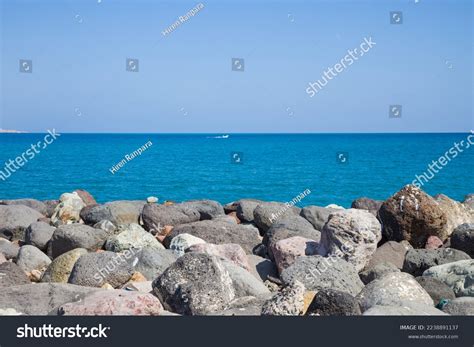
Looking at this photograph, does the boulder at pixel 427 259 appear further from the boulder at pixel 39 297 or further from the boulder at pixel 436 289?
the boulder at pixel 39 297

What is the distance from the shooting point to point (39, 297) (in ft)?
28.6

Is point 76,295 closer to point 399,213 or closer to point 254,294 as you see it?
point 254,294

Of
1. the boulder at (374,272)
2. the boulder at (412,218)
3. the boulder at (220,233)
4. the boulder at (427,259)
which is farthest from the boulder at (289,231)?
the boulder at (427,259)

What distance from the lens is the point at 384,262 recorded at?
12.0m

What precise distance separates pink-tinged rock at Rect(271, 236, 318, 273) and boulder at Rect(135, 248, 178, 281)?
5.88ft

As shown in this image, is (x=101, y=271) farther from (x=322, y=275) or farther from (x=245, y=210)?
(x=245, y=210)

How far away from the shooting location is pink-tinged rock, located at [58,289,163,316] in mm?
7652

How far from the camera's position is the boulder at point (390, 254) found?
1208cm

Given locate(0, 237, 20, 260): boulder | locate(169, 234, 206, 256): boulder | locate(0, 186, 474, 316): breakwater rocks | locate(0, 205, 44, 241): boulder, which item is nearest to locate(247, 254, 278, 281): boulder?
locate(0, 186, 474, 316): breakwater rocks

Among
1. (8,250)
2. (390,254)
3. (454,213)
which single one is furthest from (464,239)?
(8,250)

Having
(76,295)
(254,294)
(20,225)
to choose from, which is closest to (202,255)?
(254,294)

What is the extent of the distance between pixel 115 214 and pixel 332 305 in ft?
30.5

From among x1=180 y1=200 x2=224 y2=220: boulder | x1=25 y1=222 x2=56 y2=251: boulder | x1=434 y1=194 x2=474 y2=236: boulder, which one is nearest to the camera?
x1=25 y1=222 x2=56 y2=251: boulder

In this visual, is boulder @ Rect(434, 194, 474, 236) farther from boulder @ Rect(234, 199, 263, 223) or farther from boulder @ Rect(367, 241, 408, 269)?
boulder @ Rect(234, 199, 263, 223)
